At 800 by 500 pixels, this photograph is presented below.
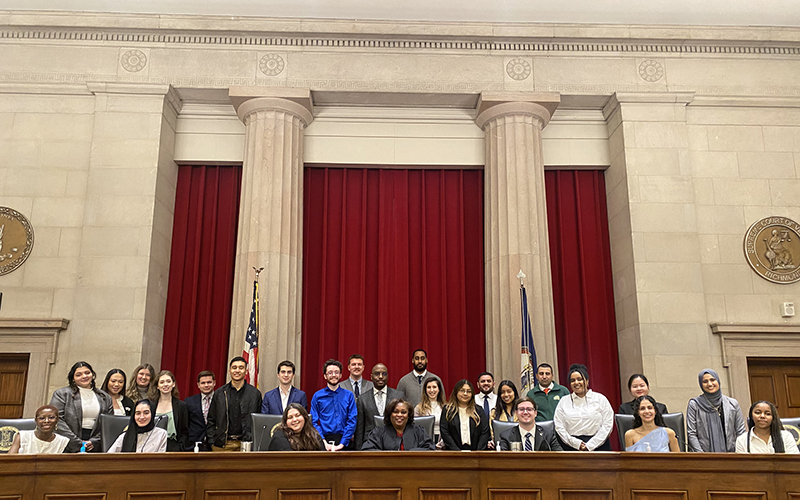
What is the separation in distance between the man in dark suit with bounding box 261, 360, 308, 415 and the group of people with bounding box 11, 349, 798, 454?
0.04 feet

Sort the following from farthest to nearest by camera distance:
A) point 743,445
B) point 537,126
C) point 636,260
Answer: point 537,126 → point 636,260 → point 743,445

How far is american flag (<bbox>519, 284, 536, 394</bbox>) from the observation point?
28.6ft

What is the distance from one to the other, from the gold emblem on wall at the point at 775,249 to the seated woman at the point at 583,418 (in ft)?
16.2

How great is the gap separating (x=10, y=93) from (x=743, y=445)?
10428mm

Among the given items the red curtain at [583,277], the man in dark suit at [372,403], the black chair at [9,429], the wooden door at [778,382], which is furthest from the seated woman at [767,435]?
the black chair at [9,429]

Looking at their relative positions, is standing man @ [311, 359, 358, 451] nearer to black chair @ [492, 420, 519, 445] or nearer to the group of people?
the group of people

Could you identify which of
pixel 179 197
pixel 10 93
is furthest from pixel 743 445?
pixel 10 93

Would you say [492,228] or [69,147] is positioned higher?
[69,147]

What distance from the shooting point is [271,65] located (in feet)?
34.5

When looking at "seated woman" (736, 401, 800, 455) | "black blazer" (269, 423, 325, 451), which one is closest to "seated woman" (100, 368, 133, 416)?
"black blazer" (269, 423, 325, 451)

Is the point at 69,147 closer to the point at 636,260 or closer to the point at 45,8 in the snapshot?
the point at 45,8

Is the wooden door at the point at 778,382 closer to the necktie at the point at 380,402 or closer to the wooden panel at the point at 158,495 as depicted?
the necktie at the point at 380,402

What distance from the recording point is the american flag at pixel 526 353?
8711 millimetres

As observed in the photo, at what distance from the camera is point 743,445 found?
232 inches
